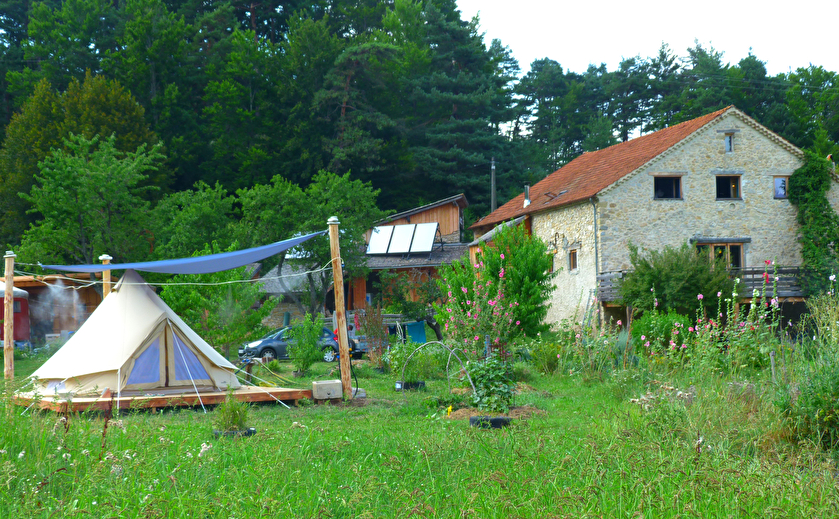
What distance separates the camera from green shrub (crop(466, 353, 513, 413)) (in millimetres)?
8094

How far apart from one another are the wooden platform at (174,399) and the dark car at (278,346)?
26.2ft

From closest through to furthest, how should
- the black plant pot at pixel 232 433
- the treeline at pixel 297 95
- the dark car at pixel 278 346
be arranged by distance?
the black plant pot at pixel 232 433, the dark car at pixel 278 346, the treeline at pixel 297 95

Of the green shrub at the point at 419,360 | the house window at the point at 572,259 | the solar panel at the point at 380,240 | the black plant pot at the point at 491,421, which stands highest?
the solar panel at the point at 380,240

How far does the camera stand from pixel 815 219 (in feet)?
75.0

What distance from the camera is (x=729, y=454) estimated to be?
5250mm

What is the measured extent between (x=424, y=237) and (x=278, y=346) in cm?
1321

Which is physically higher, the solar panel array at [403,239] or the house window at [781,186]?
the house window at [781,186]

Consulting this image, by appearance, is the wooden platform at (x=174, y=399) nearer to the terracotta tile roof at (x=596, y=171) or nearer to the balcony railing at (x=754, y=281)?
the balcony railing at (x=754, y=281)

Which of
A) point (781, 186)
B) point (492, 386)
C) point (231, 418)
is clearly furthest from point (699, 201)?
point (231, 418)

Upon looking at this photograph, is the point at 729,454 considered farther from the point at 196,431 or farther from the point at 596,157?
the point at 596,157

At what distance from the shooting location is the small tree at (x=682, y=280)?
696 inches

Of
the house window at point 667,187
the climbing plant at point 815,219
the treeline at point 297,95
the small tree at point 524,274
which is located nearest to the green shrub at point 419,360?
the small tree at point 524,274

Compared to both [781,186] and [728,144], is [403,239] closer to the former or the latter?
[728,144]

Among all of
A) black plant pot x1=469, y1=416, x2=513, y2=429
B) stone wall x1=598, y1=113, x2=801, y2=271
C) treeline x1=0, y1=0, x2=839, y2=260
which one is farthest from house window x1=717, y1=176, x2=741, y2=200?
black plant pot x1=469, y1=416, x2=513, y2=429
